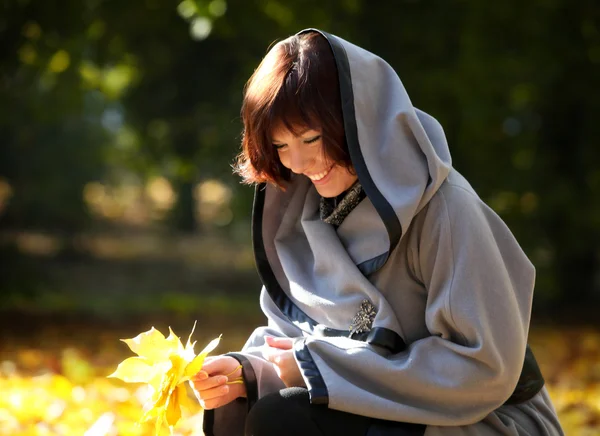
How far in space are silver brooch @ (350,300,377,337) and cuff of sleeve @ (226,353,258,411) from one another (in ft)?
1.06

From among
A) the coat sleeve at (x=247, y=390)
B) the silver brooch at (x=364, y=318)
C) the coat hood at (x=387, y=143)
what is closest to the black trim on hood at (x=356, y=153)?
the coat hood at (x=387, y=143)

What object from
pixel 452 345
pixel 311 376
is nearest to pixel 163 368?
pixel 311 376

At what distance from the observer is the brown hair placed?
2154 mm

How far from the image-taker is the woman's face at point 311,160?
220 cm

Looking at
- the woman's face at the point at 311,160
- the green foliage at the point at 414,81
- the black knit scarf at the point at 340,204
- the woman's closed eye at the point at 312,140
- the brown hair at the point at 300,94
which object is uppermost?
the brown hair at the point at 300,94

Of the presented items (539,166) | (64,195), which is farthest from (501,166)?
(64,195)

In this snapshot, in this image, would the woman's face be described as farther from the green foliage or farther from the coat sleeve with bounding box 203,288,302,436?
the green foliage

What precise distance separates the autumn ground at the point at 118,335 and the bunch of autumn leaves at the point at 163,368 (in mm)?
249

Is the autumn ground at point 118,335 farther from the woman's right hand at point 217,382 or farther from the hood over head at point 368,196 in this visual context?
the hood over head at point 368,196

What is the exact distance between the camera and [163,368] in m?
2.22

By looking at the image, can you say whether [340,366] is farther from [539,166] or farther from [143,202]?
[143,202]

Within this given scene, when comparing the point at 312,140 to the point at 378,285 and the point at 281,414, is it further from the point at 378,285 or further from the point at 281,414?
the point at 281,414

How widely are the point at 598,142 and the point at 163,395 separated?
5641 millimetres

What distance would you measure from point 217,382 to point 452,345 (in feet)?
2.05
